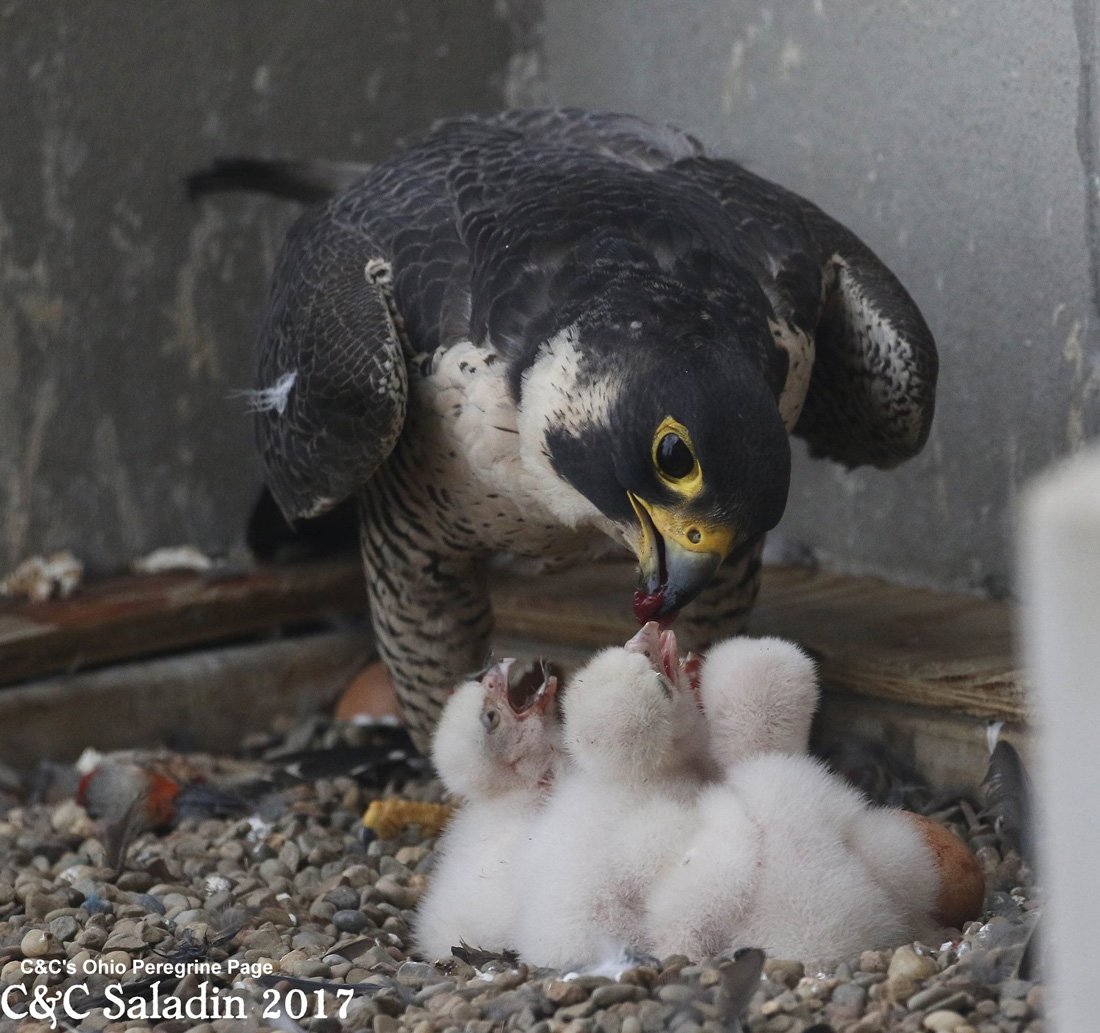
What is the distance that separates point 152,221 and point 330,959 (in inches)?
98.0

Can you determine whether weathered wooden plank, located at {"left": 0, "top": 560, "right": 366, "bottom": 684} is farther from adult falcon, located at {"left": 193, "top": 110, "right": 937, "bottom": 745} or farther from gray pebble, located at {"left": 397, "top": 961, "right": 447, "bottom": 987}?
gray pebble, located at {"left": 397, "top": 961, "right": 447, "bottom": 987}

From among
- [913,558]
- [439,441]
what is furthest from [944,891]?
[913,558]

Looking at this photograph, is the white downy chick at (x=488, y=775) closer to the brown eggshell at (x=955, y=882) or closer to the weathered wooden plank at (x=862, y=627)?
the brown eggshell at (x=955, y=882)

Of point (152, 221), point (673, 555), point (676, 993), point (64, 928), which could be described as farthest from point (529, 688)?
point (152, 221)

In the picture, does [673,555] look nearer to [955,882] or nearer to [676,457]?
[676,457]

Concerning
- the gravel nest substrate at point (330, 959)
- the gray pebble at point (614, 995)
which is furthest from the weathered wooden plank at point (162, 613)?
the gray pebble at point (614, 995)

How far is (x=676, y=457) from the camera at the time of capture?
8.30 ft

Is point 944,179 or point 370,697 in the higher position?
point 944,179

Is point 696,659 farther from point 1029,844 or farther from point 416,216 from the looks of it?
point 416,216

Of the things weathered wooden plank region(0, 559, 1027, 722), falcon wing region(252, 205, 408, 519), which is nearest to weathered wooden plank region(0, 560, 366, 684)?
weathered wooden plank region(0, 559, 1027, 722)

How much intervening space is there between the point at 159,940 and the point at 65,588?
6.11 ft

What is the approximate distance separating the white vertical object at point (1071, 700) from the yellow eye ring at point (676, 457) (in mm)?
1233

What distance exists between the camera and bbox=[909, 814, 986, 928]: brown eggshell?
2.58m

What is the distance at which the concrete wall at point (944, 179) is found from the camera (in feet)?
11.2
